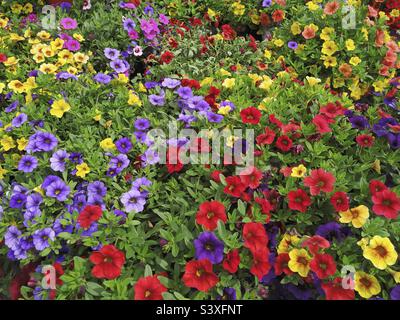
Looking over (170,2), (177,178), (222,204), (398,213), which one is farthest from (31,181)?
(170,2)

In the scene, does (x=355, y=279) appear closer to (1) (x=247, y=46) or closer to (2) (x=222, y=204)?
(2) (x=222, y=204)

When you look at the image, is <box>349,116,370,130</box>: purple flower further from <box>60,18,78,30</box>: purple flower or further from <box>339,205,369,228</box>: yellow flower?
<box>60,18,78,30</box>: purple flower

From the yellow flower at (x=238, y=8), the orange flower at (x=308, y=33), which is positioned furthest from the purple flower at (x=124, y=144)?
the yellow flower at (x=238, y=8)

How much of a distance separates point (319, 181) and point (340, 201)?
0.49ft

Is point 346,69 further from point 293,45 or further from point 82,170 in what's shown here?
point 82,170

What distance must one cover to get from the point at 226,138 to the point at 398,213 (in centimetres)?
102

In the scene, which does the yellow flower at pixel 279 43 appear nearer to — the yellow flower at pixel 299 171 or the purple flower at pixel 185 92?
the purple flower at pixel 185 92

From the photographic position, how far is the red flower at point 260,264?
73.9 inches

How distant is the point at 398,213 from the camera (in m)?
2.15

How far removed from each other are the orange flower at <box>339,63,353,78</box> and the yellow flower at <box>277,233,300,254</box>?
200cm

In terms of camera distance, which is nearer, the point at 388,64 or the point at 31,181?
the point at 31,181

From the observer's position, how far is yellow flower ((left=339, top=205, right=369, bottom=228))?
6.64 ft

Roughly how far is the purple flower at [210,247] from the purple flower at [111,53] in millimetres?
2227

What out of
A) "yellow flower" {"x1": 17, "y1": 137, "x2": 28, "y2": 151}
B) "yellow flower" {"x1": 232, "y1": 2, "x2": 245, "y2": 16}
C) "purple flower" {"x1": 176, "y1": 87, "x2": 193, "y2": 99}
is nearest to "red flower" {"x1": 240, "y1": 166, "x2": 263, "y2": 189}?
"purple flower" {"x1": 176, "y1": 87, "x2": 193, "y2": 99}
